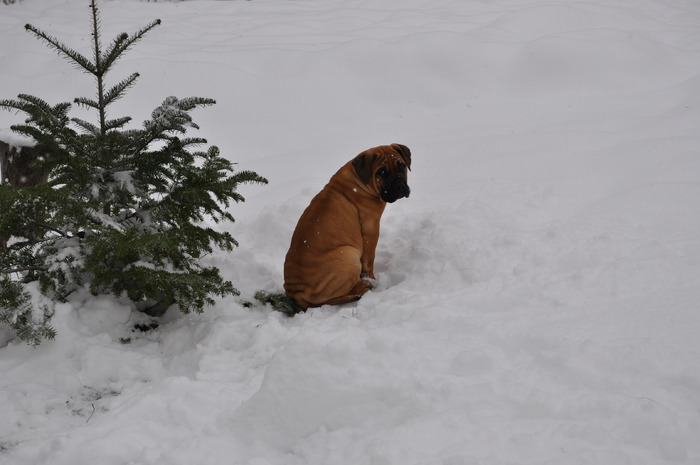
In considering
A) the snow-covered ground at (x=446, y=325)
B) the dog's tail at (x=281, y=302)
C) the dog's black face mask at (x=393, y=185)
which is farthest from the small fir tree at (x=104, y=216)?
the dog's black face mask at (x=393, y=185)

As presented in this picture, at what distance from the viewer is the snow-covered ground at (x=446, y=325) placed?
229 centimetres

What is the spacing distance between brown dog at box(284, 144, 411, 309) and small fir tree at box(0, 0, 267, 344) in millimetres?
602

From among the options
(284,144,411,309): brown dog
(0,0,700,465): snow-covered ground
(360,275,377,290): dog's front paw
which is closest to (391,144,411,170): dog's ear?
(284,144,411,309): brown dog

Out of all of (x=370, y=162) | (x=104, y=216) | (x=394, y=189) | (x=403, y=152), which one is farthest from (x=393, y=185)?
(x=104, y=216)

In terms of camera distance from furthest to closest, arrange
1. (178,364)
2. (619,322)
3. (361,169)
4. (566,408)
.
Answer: (361,169) < (178,364) < (619,322) < (566,408)

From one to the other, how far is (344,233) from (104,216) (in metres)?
1.78

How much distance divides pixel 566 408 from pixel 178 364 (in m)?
2.34

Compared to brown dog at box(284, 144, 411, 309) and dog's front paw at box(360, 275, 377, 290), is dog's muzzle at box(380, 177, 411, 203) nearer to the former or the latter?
brown dog at box(284, 144, 411, 309)

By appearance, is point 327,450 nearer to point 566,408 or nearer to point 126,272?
point 566,408

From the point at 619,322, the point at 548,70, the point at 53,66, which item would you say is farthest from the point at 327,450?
the point at 53,66

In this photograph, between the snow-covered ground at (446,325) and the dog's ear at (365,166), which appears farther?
the dog's ear at (365,166)

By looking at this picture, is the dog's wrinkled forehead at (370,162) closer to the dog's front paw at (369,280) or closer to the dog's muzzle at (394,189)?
the dog's muzzle at (394,189)

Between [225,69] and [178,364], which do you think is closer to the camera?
[178,364]

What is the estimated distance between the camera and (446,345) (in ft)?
9.47
